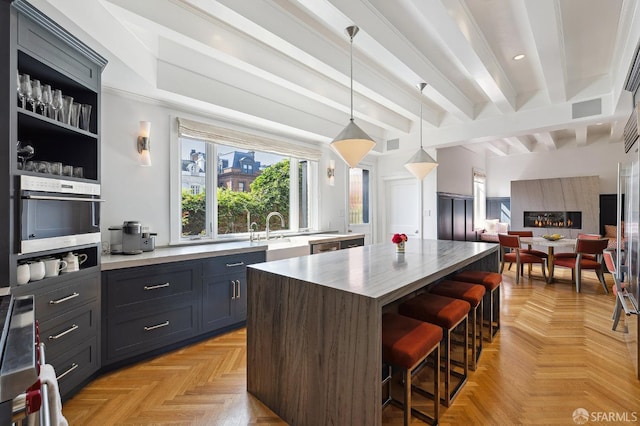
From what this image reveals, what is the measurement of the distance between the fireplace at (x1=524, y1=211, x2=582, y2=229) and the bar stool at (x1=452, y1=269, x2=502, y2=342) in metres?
5.53

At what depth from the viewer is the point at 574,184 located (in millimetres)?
7168

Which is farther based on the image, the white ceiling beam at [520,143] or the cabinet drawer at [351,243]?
the white ceiling beam at [520,143]

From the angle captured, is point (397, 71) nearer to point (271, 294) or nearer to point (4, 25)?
point (271, 294)

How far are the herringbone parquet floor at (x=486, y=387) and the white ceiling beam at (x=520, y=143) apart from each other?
15.2ft

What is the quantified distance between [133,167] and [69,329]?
1.65 metres

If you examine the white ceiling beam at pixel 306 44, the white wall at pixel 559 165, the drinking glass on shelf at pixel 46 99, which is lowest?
the drinking glass on shelf at pixel 46 99

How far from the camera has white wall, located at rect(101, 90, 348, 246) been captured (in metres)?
2.95

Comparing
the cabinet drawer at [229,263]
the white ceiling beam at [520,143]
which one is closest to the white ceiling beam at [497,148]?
the white ceiling beam at [520,143]

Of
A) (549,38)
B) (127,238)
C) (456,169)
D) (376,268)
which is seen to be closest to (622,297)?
(376,268)

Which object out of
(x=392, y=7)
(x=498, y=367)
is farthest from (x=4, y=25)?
(x=498, y=367)

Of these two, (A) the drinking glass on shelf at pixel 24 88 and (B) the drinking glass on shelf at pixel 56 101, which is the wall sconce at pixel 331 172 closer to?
(B) the drinking glass on shelf at pixel 56 101

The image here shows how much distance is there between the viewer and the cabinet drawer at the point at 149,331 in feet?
7.98

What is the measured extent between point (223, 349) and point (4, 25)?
105 inches

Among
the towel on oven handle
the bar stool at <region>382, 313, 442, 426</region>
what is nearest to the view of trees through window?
the bar stool at <region>382, 313, 442, 426</region>
